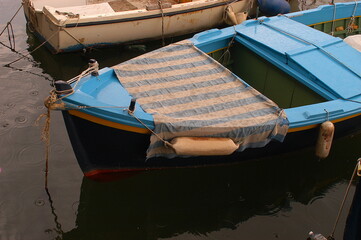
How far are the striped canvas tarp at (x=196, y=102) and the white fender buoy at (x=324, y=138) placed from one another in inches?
29.1

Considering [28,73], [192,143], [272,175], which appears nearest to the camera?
[192,143]

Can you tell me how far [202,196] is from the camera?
23.4 feet

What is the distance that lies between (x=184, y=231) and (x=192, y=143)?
65.7 inches

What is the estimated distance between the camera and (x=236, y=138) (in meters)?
6.05

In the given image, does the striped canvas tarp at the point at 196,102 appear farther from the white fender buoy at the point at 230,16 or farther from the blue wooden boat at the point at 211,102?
the white fender buoy at the point at 230,16

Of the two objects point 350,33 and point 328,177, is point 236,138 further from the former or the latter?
point 350,33

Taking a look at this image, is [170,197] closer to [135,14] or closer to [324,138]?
[324,138]

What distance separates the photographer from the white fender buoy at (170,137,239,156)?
5.75 m

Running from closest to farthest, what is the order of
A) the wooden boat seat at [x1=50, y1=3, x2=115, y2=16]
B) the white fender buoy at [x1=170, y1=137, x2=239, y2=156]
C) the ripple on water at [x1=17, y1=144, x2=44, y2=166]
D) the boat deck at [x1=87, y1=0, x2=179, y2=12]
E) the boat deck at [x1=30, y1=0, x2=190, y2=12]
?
the white fender buoy at [x1=170, y1=137, x2=239, y2=156]
the ripple on water at [x1=17, y1=144, x2=44, y2=166]
the wooden boat seat at [x1=50, y1=3, x2=115, y2=16]
the boat deck at [x1=30, y1=0, x2=190, y2=12]
the boat deck at [x1=87, y1=0, x2=179, y2=12]

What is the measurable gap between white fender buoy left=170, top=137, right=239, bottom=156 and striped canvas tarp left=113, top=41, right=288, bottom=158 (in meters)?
0.09

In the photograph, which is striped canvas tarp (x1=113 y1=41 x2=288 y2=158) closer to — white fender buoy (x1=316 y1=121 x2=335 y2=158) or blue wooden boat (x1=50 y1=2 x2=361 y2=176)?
blue wooden boat (x1=50 y1=2 x2=361 y2=176)

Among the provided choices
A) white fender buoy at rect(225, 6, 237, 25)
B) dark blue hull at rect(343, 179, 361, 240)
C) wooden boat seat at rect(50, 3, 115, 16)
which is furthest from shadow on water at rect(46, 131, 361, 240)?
white fender buoy at rect(225, 6, 237, 25)

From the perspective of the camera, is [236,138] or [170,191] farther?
[170,191]

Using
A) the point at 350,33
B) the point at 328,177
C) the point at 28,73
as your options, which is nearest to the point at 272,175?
the point at 328,177
